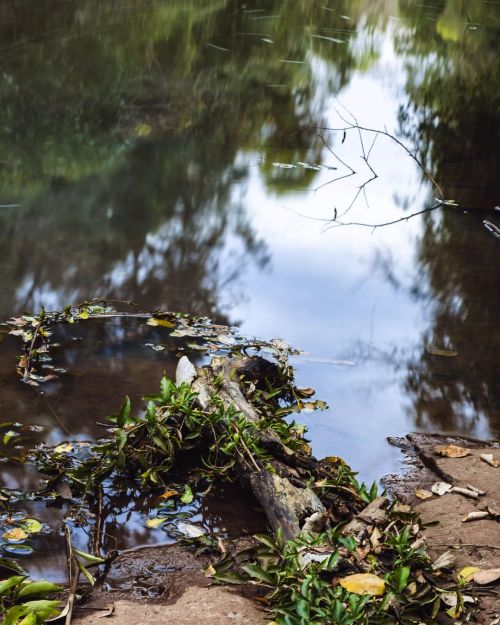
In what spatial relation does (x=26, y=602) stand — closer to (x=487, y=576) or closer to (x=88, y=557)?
(x=88, y=557)

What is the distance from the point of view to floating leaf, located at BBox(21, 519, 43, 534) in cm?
338

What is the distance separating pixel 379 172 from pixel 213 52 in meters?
6.69

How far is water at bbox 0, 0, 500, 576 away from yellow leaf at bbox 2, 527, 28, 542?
1.38 ft

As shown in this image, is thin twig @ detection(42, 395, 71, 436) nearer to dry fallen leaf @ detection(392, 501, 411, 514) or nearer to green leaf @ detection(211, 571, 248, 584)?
green leaf @ detection(211, 571, 248, 584)

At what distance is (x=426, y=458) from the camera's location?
4.21 metres

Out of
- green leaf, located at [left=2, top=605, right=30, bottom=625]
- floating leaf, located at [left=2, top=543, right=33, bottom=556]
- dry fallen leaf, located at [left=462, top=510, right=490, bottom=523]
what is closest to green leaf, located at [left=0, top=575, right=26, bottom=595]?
green leaf, located at [left=2, top=605, right=30, bottom=625]

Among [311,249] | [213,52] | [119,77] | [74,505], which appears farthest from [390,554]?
[213,52]

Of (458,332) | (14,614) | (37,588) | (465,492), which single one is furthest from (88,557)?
(458,332)

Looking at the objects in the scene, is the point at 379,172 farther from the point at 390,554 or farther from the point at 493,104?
the point at 390,554

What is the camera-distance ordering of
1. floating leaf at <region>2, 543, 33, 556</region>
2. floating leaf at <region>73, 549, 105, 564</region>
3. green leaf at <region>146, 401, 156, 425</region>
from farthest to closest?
green leaf at <region>146, 401, 156, 425</region> → floating leaf at <region>2, 543, 33, 556</region> → floating leaf at <region>73, 549, 105, 564</region>

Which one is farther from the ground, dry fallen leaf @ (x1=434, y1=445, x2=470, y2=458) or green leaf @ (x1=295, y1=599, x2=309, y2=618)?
green leaf @ (x1=295, y1=599, x2=309, y2=618)

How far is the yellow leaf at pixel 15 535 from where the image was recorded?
3.32 meters

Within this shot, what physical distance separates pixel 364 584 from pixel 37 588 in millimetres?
1163

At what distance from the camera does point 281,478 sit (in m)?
3.52
